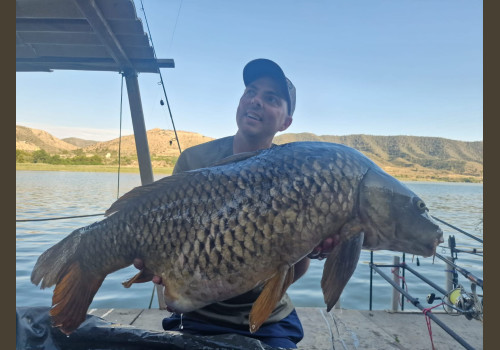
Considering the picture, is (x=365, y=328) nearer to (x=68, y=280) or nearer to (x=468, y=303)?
(x=468, y=303)

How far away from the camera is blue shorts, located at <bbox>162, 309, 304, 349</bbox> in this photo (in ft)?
6.75

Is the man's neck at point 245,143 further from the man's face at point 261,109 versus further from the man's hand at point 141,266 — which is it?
the man's hand at point 141,266

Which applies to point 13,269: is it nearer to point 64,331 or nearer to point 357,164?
point 64,331

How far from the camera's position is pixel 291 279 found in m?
1.67

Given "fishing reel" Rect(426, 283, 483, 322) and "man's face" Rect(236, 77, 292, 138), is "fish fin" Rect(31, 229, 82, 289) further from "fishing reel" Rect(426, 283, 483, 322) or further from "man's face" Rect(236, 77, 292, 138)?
"fishing reel" Rect(426, 283, 483, 322)

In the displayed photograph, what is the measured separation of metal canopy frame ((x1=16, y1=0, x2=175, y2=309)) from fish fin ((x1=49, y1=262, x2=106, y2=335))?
7.19ft

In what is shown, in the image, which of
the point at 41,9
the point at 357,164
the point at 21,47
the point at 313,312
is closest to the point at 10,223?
the point at 357,164

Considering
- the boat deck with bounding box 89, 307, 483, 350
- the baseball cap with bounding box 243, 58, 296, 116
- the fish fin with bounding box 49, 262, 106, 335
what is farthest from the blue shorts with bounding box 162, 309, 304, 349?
the baseball cap with bounding box 243, 58, 296, 116

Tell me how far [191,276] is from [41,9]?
2.82 meters

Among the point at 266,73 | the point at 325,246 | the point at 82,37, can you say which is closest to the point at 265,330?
the point at 325,246

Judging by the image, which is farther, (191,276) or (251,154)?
(251,154)

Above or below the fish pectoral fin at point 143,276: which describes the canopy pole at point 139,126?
above

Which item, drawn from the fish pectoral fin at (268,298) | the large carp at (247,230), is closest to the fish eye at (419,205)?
the large carp at (247,230)

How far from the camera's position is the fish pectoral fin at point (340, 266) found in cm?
157
